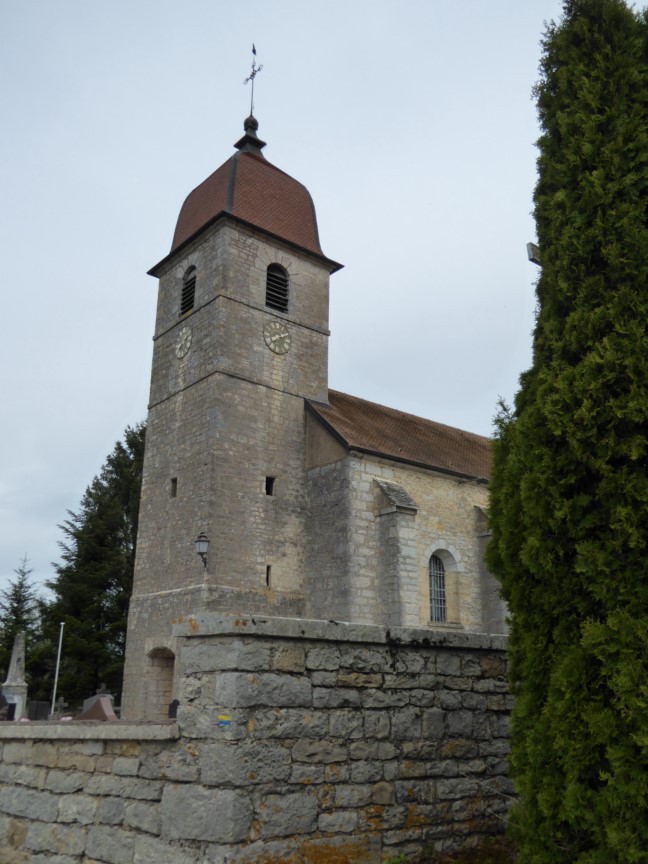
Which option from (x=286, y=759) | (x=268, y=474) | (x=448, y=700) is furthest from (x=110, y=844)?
(x=268, y=474)

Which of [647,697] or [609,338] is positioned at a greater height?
[609,338]

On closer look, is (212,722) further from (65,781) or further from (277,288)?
(277,288)

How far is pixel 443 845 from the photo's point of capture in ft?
17.0

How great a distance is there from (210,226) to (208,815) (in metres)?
16.8

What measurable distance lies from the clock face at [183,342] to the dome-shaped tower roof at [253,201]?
252cm

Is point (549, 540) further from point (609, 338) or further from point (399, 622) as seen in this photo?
point (399, 622)

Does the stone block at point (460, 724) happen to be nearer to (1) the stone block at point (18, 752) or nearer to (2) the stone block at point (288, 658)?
(2) the stone block at point (288, 658)

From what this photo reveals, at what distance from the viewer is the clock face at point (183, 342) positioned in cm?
1920

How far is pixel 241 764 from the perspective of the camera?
4.35 m

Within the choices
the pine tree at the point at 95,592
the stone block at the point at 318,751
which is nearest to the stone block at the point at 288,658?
the stone block at the point at 318,751

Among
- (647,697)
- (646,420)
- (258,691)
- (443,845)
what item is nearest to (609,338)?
(646,420)

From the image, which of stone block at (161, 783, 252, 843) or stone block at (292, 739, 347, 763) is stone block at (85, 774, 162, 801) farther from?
stone block at (292, 739, 347, 763)

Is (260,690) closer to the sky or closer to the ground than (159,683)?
closer to the ground

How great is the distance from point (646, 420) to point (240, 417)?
14145 mm
